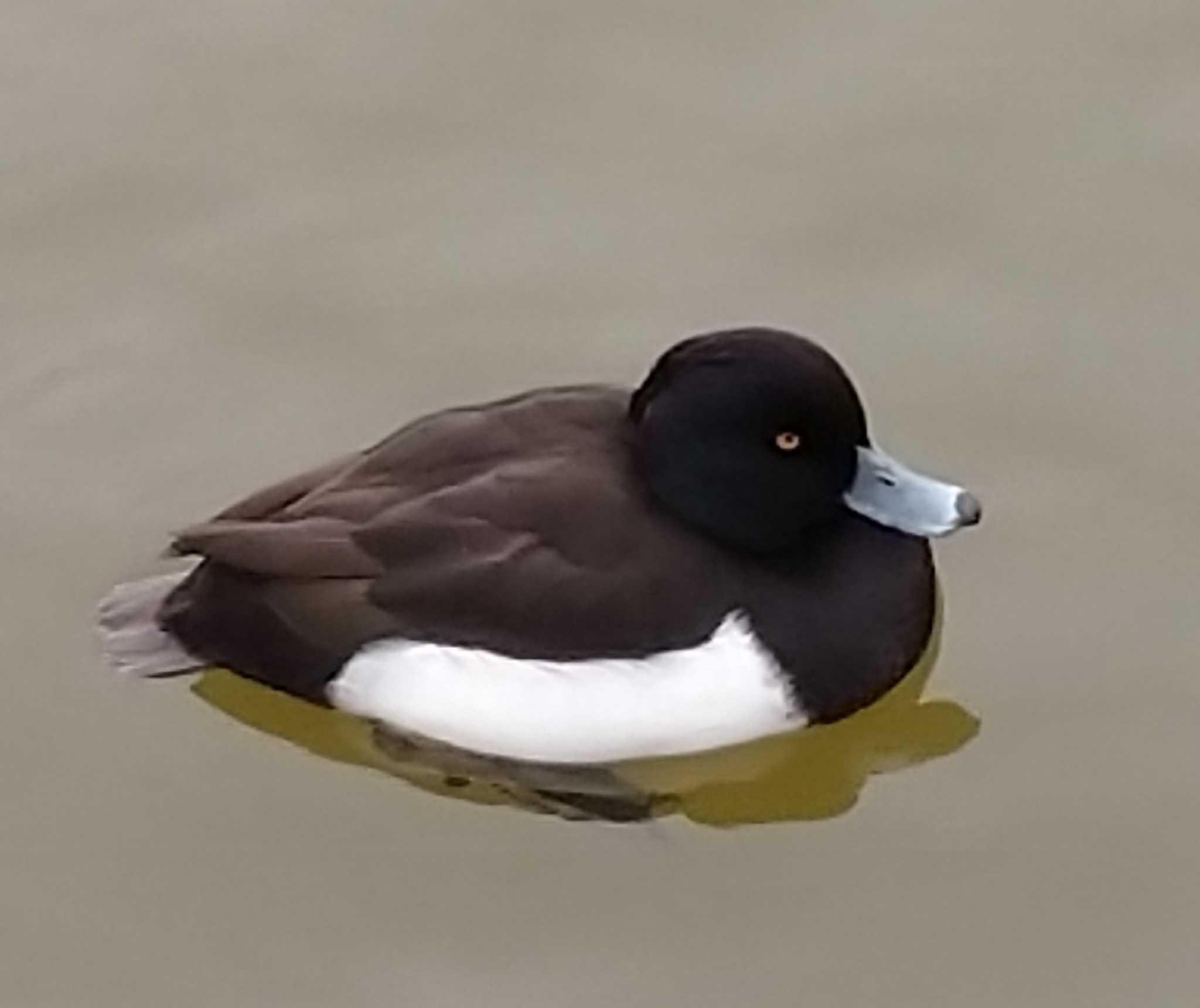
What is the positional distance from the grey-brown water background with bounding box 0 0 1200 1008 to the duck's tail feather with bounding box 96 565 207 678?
0.29ft

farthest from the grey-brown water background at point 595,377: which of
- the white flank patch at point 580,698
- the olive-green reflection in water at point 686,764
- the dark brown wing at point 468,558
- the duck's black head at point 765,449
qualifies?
the duck's black head at point 765,449

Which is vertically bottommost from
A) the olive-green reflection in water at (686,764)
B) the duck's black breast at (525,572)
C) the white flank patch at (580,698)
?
the olive-green reflection in water at (686,764)

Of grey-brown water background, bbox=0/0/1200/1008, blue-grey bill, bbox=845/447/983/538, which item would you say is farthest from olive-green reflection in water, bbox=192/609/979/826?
blue-grey bill, bbox=845/447/983/538

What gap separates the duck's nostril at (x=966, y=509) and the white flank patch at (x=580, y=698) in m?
0.37

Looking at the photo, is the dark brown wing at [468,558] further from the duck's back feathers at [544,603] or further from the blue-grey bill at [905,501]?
the blue-grey bill at [905,501]

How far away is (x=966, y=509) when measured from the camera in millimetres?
5746

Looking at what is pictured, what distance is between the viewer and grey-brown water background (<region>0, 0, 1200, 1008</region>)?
559 cm

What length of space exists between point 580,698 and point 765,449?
475 millimetres

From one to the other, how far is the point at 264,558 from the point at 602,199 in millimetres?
1460

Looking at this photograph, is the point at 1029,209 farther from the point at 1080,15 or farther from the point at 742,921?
the point at 742,921

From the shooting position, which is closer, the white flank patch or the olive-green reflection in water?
the white flank patch

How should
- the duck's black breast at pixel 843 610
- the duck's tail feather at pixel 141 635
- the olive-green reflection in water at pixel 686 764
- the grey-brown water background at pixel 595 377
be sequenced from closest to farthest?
1. the grey-brown water background at pixel 595 377
2. the duck's black breast at pixel 843 610
3. the olive-green reflection in water at pixel 686 764
4. the duck's tail feather at pixel 141 635

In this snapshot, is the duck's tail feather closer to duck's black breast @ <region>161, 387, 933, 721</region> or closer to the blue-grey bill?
duck's black breast @ <region>161, 387, 933, 721</region>

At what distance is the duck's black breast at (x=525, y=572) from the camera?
5.62m
